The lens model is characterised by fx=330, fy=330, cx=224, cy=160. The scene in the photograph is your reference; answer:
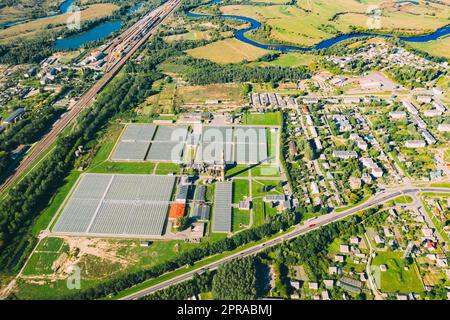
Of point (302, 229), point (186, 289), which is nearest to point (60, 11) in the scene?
point (302, 229)

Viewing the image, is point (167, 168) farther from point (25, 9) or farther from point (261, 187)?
point (25, 9)

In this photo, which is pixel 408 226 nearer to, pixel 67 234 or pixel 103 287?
pixel 103 287

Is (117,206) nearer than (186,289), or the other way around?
(186,289)

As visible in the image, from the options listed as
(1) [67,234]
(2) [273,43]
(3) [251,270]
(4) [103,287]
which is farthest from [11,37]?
(3) [251,270]

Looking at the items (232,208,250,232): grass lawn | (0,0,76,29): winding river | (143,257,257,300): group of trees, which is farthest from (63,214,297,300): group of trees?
(0,0,76,29): winding river

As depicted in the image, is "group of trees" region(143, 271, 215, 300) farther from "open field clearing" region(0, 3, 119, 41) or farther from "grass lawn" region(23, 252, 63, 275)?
"open field clearing" region(0, 3, 119, 41)

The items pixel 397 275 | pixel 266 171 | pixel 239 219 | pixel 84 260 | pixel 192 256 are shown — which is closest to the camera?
pixel 397 275

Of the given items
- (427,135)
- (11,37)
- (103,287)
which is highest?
(11,37)

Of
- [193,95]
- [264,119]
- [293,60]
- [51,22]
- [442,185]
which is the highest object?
[51,22]
